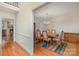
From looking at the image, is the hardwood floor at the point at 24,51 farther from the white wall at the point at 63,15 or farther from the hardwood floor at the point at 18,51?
the white wall at the point at 63,15

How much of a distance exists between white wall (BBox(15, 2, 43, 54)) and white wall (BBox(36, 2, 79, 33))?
9.5 inches

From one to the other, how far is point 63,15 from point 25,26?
0.77 m

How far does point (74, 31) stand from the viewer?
66.9 inches

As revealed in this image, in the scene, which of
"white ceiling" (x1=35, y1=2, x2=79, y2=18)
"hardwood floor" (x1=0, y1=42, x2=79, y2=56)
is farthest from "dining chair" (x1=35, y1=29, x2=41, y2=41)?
"white ceiling" (x1=35, y1=2, x2=79, y2=18)

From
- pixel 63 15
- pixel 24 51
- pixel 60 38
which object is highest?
pixel 63 15

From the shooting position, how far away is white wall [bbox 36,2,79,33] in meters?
1.71

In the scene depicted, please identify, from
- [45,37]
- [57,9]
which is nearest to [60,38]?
[45,37]

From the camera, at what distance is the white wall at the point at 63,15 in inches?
67.2

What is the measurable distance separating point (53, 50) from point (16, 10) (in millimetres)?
1039

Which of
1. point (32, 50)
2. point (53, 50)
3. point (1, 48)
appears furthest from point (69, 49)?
point (1, 48)

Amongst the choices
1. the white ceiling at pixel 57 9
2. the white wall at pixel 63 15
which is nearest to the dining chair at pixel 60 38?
the white wall at pixel 63 15

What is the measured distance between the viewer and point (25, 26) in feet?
6.25

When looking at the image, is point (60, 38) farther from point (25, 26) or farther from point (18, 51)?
point (18, 51)

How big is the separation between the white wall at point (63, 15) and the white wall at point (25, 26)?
0.79 ft
